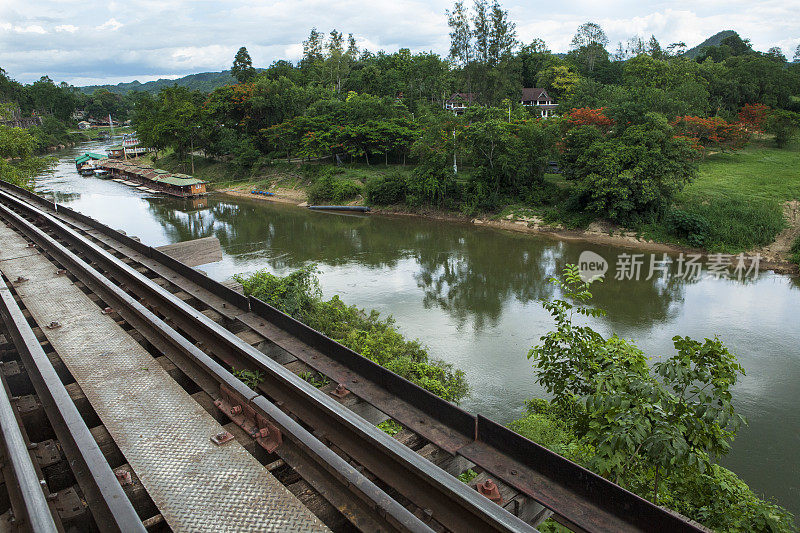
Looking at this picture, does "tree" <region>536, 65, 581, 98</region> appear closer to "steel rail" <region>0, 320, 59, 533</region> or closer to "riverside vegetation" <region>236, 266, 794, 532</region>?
"riverside vegetation" <region>236, 266, 794, 532</region>

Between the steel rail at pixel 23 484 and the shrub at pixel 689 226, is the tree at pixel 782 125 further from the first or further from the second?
the steel rail at pixel 23 484

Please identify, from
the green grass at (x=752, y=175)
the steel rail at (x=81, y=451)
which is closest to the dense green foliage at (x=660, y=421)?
the steel rail at (x=81, y=451)

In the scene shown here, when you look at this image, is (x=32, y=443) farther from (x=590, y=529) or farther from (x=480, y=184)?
(x=480, y=184)

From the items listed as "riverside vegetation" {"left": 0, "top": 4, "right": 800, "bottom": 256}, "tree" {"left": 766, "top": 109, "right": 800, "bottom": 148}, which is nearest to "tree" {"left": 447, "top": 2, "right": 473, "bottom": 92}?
"riverside vegetation" {"left": 0, "top": 4, "right": 800, "bottom": 256}

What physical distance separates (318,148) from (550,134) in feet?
55.3

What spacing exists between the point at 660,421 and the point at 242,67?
177ft

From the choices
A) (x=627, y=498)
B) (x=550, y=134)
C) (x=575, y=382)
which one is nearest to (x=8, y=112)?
(x=550, y=134)

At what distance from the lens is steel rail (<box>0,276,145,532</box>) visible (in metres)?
1.97

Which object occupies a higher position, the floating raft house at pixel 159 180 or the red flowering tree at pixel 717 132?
the red flowering tree at pixel 717 132

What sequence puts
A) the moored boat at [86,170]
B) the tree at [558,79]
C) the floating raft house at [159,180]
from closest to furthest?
the floating raft house at [159,180] < the tree at [558,79] < the moored boat at [86,170]

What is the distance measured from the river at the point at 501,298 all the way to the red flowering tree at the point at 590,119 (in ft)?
19.2

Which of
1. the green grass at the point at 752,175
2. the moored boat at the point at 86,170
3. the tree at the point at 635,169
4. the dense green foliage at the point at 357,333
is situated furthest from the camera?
the moored boat at the point at 86,170

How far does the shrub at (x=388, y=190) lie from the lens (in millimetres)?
29234

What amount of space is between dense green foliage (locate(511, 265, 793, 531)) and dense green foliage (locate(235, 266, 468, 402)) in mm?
3952
